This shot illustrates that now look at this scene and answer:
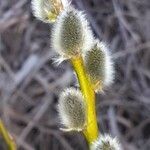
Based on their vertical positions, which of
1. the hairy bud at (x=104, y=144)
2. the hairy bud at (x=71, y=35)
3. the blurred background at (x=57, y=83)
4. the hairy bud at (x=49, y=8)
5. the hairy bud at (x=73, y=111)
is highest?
the hairy bud at (x=49, y=8)

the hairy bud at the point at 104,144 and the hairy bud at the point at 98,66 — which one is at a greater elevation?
the hairy bud at the point at 98,66

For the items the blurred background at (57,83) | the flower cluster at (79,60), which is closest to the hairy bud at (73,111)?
the flower cluster at (79,60)

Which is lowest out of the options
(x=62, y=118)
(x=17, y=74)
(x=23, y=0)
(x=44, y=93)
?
(x=44, y=93)

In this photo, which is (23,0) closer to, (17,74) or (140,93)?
(17,74)

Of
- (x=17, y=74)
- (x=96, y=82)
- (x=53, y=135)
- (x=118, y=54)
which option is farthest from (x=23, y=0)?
(x=96, y=82)

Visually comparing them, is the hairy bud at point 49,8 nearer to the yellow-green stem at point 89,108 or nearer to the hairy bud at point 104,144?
the yellow-green stem at point 89,108

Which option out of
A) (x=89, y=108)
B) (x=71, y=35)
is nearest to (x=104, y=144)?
(x=89, y=108)

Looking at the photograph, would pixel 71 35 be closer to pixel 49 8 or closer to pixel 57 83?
pixel 49 8
